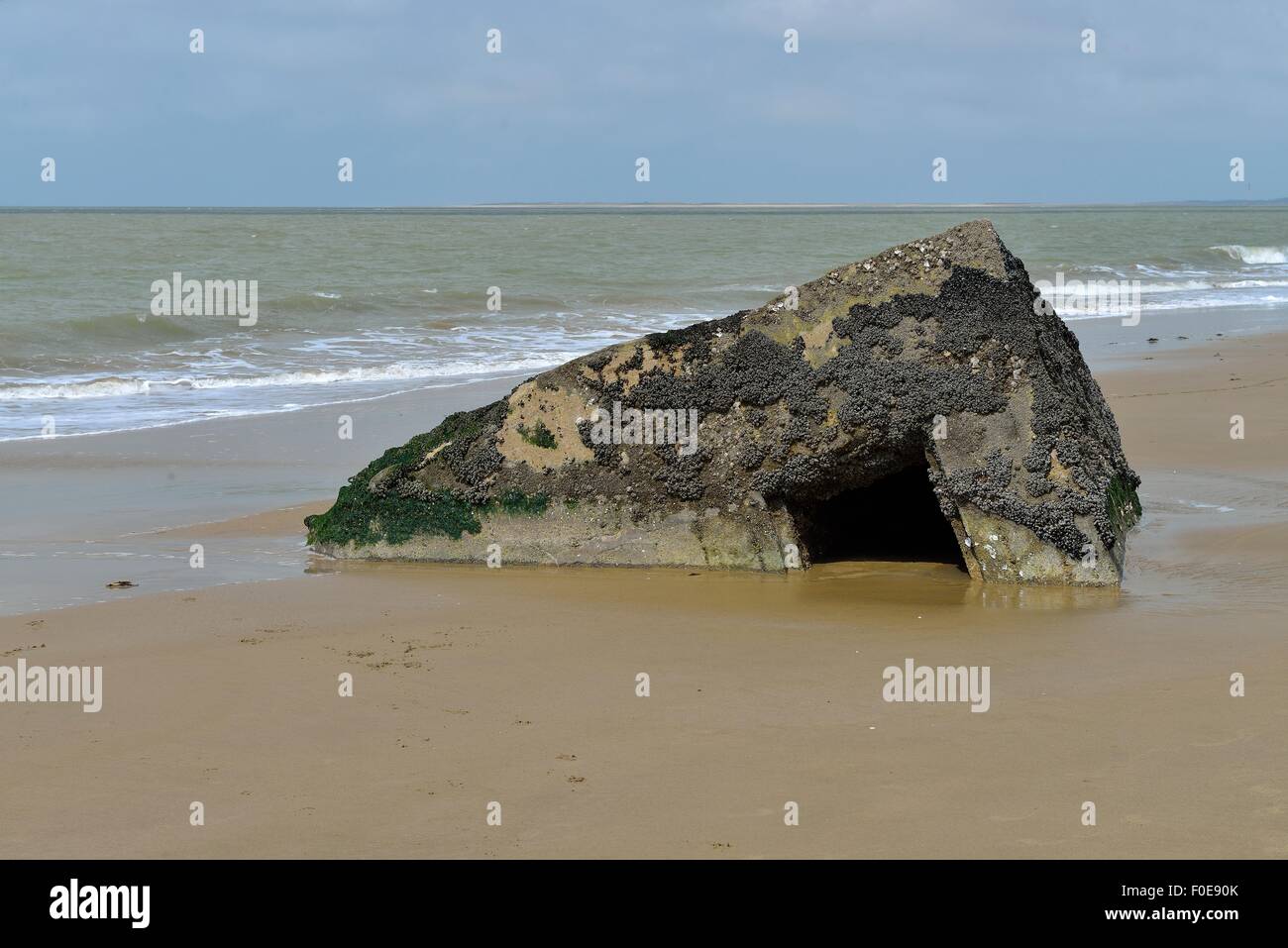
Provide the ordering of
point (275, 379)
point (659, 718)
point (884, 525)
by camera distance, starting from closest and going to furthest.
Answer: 1. point (659, 718)
2. point (884, 525)
3. point (275, 379)

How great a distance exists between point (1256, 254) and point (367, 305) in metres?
35.8

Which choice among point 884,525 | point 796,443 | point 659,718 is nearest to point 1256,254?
point 884,525

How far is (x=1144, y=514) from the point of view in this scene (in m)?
8.16

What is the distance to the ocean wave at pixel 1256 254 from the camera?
48.1m

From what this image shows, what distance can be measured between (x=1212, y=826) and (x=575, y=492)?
3.88 meters

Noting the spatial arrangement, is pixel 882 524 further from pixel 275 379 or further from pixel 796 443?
pixel 275 379

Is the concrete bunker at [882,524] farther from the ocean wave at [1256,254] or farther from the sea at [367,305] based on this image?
the ocean wave at [1256,254]

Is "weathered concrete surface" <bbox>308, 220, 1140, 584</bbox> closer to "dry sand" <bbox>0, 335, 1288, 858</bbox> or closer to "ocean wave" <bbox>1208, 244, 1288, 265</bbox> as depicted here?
"dry sand" <bbox>0, 335, 1288, 858</bbox>

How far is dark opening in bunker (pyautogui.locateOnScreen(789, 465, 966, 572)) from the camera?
738cm

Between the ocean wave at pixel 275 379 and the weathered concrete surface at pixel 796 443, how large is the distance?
368 inches

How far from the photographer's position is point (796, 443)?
22.4 ft

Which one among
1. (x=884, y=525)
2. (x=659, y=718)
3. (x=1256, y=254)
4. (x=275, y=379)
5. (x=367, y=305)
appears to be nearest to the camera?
(x=659, y=718)

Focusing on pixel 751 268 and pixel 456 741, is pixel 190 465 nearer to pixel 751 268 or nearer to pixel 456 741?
pixel 456 741

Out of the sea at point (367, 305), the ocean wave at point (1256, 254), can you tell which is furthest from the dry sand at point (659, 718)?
the ocean wave at point (1256, 254)
